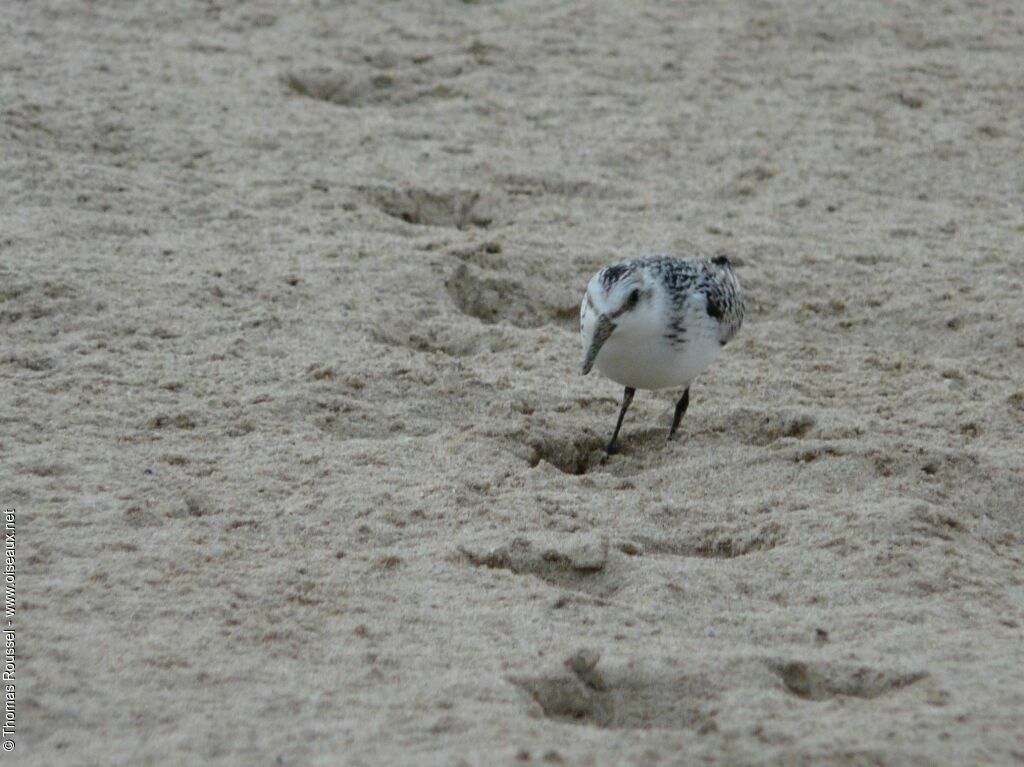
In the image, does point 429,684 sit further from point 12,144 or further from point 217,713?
point 12,144

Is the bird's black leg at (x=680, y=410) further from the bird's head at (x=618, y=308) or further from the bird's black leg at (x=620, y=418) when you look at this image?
the bird's head at (x=618, y=308)

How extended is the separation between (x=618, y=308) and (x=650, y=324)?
132 mm

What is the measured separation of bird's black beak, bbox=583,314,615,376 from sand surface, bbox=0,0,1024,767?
1.29ft

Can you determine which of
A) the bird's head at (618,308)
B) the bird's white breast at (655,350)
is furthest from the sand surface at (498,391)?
the bird's head at (618,308)

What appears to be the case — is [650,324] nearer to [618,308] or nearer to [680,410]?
[618,308]

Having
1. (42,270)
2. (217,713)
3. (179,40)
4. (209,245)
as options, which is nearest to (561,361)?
(209,245)

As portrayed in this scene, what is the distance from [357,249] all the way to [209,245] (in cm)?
67

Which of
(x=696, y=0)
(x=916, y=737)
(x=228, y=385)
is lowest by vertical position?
(x=228, y=385)

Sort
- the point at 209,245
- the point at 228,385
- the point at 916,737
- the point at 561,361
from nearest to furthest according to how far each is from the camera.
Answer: the point at 916,737
the point at 228,385
the point at 561,361
the point at 209,245

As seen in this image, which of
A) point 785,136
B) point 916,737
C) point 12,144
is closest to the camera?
point 916,737

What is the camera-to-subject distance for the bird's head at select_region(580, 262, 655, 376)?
5137mm

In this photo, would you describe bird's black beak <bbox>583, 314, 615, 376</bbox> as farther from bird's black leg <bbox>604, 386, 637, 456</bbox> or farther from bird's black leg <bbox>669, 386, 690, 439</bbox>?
bird's black leg <bbox>669, 386, 690, 439</bbox>

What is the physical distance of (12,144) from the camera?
23.5 feet

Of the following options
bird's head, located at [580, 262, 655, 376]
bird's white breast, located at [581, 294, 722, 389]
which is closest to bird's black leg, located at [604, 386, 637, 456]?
bird's white breast, located at [581, 294, 722, 389]
